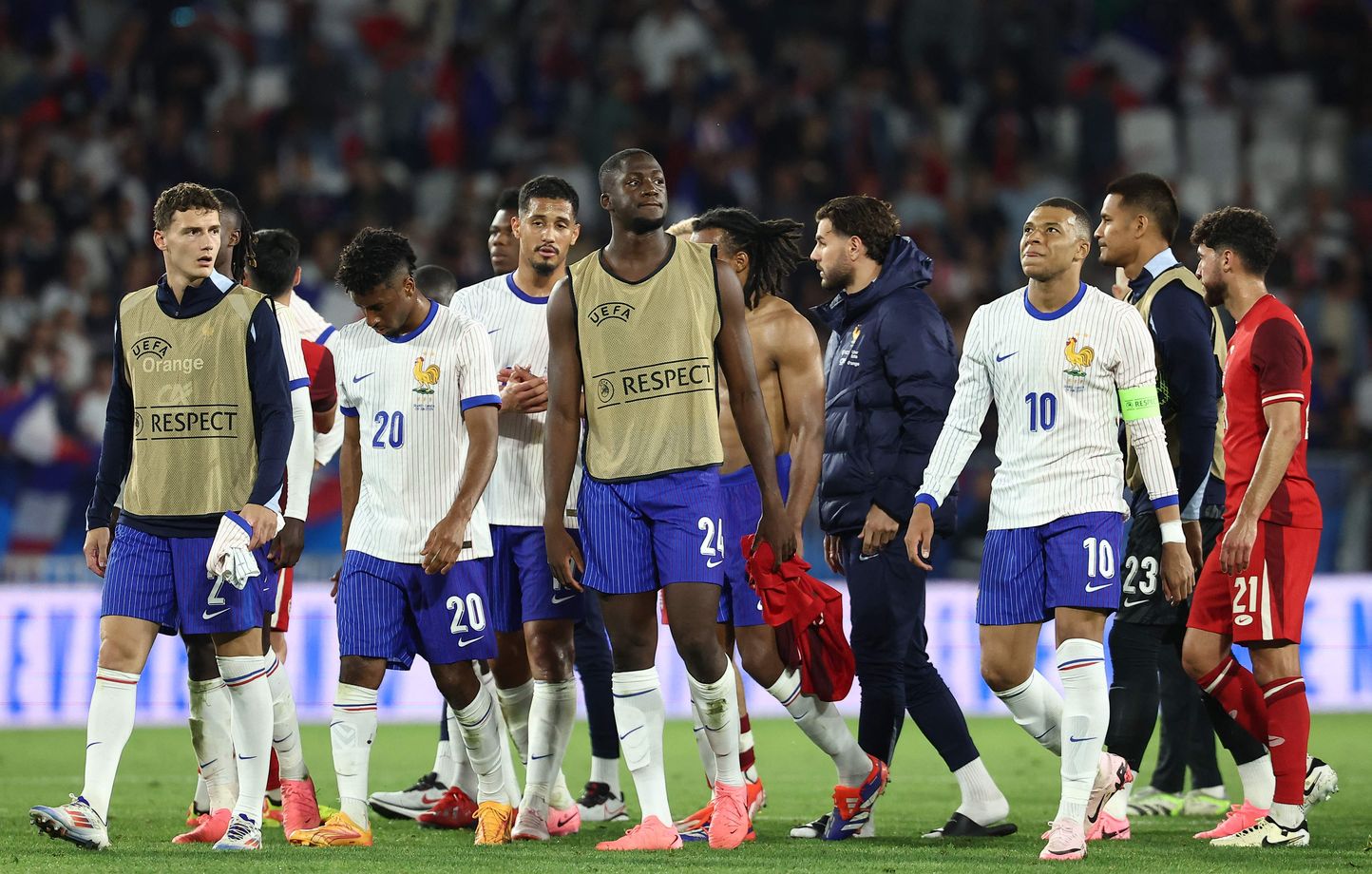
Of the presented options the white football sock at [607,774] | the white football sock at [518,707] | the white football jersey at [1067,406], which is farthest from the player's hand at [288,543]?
the white football jersey at [1067,406]

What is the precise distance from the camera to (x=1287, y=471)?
282 inches

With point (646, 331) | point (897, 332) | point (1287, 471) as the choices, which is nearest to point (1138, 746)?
point (1287, 471)

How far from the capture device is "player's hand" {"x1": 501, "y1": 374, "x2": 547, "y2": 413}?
7.52 metres

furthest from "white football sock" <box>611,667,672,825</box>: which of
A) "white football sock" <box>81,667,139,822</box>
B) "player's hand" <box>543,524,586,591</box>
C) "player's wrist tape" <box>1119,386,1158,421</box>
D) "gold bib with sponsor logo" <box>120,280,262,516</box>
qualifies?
"player's wrist tape" <box>1119,386,1158,421</box>

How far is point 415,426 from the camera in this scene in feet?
23.2

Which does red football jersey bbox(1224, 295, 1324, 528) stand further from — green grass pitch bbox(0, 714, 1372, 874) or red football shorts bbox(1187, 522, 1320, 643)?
green grass pitch bbox(0, 714, 1372, 874)

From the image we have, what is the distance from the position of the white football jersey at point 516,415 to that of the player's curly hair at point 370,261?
0.71 m

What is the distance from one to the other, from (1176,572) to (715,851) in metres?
1.94

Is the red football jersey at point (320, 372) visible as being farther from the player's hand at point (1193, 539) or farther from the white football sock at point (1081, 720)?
the player's hand at point (1193, 539)

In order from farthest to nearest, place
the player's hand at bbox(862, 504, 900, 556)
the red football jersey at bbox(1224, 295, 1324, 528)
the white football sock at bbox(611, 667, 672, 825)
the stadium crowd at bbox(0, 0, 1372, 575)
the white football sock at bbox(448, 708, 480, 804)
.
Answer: the stadium crowd at bbox(0, 0, 1372, 575) < the white football sock at bbox(448, 708, 480, 804) < the player's hand at bbox(862, 504, 900, 556) < the red football jersey at bbox(1224, 295, 1324, 528) < the white football sock at bbox(611, 667, 672, 825)

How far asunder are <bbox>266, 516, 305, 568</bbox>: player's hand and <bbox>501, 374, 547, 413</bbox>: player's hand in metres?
1.04

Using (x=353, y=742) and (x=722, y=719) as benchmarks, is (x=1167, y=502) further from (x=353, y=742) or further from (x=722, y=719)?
(x=353, y=742)

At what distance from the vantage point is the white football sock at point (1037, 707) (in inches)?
274

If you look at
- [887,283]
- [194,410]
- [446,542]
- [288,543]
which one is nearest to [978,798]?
[887,283]
